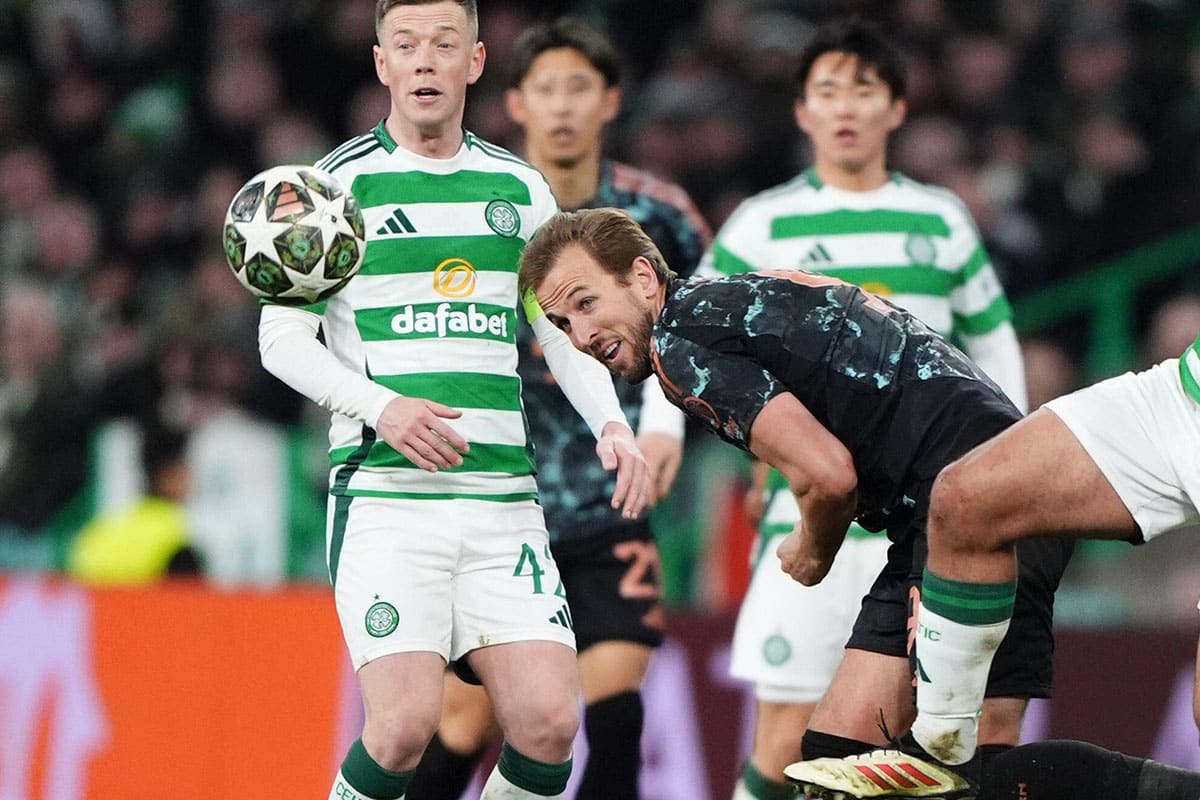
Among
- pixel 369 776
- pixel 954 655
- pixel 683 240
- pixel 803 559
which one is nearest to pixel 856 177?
pixel 683 240

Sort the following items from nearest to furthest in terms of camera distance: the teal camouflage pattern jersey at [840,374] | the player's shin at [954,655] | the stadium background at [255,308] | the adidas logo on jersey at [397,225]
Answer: the player's shin at [954,655], the teal camouflage pattern jersey at [840,374], the adidas logo on jersey at [397,225], the stadium background at [255,308]

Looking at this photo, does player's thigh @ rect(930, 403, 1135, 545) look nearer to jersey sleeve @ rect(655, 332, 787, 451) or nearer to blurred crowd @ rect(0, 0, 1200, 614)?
jersey sleeve @ rect(655, 332, 787, 451)

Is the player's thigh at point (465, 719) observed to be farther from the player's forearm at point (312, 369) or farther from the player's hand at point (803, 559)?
the player's hand at point (803, 559)

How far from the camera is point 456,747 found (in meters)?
5.40

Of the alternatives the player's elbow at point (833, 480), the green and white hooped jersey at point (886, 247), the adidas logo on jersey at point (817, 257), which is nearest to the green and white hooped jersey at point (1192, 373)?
the player's elbow at point (833, 480)

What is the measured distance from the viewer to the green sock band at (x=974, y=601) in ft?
12.4

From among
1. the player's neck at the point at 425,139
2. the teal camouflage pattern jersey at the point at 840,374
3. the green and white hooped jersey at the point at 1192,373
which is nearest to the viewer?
the green and white hooped jersey at the point at 1192,373

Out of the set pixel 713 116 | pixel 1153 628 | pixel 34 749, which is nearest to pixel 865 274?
pixel 1153 628

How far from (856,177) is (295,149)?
18.6 ft

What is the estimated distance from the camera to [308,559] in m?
8.95

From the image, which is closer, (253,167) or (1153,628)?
(1153,628)

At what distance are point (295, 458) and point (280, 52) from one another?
331 centimetres

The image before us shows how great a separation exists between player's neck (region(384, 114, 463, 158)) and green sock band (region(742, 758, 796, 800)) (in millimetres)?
2089

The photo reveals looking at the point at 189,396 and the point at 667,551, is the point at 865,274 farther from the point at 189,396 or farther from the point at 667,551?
the point at 189,396
